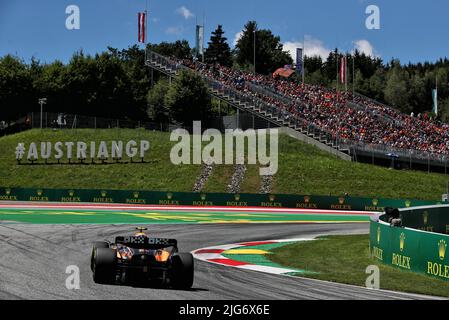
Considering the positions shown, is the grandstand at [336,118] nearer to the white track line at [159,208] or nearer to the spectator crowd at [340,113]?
the spectator crowd at [340,113]

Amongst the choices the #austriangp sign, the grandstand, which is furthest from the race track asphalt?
the grandstand

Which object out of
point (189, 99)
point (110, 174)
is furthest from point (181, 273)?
point (189, 99)

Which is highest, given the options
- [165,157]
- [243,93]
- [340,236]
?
[243,93]

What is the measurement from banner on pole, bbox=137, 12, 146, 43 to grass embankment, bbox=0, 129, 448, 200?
15.7 metres

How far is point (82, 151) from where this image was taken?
199 ft

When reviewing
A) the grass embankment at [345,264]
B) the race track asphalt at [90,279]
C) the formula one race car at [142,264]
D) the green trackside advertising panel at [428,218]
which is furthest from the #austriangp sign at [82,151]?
the formula one race car at [142,264]

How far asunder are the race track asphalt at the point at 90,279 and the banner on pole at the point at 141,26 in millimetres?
48036

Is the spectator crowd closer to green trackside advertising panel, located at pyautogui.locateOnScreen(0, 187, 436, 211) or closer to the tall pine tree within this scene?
green trackside advertising panel, located at pyautogui.locateOnScreen(0, 187, 436, 211)

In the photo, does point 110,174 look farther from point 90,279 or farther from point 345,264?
point 90,279

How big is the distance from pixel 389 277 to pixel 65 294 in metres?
8.26

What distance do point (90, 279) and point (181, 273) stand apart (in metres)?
2.14
